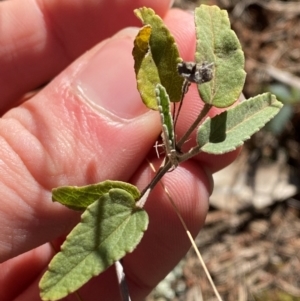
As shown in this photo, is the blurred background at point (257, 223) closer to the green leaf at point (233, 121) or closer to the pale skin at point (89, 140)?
the pale skin at point (89, 140)

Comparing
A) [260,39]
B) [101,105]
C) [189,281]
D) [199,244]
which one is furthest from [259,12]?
[101,105]

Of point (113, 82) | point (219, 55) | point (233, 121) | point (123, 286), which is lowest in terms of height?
point (123, 286)

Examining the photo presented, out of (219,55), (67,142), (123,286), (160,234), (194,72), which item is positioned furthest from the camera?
(160,234)

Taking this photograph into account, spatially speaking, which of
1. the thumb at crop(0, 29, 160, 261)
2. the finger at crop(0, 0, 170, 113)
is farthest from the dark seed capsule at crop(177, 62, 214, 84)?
the finger at crop(0, 0, 170, 113)

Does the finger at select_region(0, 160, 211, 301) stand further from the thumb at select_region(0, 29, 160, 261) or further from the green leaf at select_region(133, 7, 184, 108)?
the green leaf at select_region(133, 7, 184, 108)

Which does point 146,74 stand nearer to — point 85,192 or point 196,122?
point 196,122

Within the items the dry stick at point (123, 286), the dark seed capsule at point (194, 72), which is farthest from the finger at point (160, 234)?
the dark seed capsule at point (194, 72)

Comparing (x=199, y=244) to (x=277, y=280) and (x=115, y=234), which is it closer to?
(x=277, y=280)

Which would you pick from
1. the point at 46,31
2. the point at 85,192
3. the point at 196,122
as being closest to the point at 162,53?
the point at 196,122
